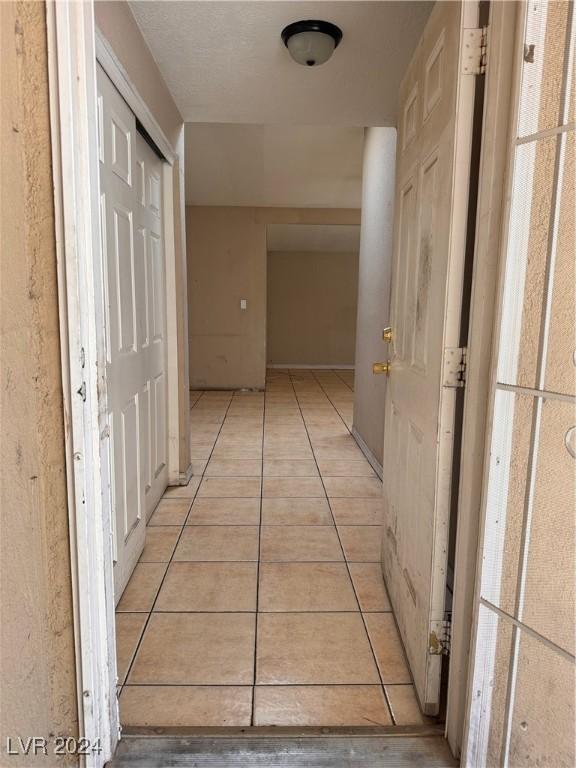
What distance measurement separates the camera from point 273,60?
7.54ft

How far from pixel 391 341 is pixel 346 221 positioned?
5265 mm

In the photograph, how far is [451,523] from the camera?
1.37m

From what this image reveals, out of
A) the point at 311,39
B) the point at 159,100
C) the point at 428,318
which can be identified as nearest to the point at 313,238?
the point at 159,100

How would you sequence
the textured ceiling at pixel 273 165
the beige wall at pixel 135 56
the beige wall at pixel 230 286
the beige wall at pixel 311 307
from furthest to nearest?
the beige wall at pixel 311 307 < the beige wall at pixel 230 286 < the textured ceiling at pixel 273 165 < the beige wall at pixel 135 56

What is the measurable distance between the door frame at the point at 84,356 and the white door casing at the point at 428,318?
2.82ft

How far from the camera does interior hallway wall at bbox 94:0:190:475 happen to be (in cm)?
176

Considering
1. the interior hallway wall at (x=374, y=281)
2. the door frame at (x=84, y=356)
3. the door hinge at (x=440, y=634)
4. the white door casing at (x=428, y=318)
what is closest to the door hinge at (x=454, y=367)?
the white door casing at (x=428, y=318)

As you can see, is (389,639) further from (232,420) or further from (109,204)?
(232,420)

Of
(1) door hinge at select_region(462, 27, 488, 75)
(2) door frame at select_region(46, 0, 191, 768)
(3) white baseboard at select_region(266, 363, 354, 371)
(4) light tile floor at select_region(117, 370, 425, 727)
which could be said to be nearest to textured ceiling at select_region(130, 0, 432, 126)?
(1) door hinge at select_region(462, 27, 488, 75)

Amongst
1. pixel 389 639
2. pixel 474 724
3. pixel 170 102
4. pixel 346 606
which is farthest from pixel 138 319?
pixel 474 724

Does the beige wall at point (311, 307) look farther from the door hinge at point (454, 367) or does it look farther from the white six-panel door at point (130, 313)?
the door hinge at point (454, 367)

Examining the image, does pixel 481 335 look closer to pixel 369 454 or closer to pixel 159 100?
pixel 159 100

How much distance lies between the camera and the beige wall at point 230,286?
670cm

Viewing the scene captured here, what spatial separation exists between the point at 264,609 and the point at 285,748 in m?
0.65
